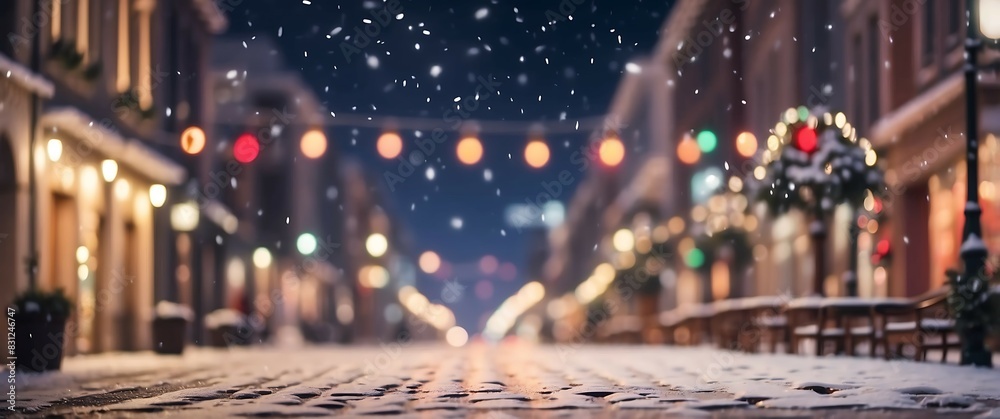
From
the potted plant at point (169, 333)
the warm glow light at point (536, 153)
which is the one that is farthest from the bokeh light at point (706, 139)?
the potted plant at point (169, 333)

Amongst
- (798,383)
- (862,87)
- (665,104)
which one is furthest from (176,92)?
(665,104)

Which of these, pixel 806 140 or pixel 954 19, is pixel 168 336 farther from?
pixel 954 19

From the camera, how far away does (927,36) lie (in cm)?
2739

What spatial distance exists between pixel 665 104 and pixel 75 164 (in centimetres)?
5063

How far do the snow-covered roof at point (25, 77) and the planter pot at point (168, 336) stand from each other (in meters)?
4.84

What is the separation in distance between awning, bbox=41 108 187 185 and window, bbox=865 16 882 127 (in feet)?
50.8

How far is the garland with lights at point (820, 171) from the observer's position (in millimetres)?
23016

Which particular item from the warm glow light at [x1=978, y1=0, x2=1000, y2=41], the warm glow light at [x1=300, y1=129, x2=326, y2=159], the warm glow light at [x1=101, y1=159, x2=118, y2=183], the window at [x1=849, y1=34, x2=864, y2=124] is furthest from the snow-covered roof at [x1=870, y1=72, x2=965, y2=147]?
the warm glow light at [x1=101, y1=159, x2=118, y2=183]

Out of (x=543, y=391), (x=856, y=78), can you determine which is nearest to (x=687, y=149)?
(x=856, y=78)

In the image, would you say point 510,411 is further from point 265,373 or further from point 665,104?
point 665,104

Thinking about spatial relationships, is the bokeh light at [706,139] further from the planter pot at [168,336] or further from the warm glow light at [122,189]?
the warm glow light at [122,189]

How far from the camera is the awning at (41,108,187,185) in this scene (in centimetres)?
2380

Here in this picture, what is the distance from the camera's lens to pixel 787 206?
23719 millimetres

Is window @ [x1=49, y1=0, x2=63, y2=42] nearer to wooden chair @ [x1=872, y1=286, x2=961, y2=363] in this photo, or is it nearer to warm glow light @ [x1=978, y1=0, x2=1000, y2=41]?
wooden chair @ [x1=872, y1=286, x2=961, y2=363]
